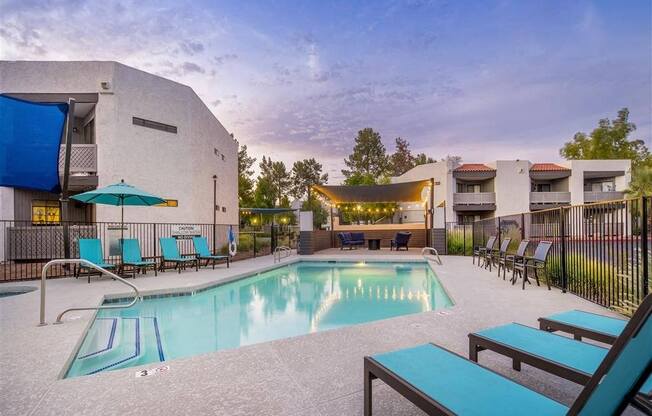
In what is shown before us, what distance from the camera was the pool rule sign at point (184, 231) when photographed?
42.5 feet

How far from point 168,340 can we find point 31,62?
13224 millimetres

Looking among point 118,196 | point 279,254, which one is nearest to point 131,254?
point 118,196

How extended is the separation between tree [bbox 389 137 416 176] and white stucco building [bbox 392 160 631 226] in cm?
1821

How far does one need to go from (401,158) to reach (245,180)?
23.5 m

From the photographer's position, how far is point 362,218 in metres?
31.8

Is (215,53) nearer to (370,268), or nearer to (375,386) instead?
(370,268)

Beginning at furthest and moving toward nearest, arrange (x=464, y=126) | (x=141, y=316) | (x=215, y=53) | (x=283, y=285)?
(x=464, y=126) → (x=215, y=53) → (x=283, y=285) → (x=141, y=316)

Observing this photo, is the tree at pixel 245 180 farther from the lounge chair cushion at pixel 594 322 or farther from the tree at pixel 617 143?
the tree at pixel 617 143

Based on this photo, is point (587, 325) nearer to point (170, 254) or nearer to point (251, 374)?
point (251, 374)

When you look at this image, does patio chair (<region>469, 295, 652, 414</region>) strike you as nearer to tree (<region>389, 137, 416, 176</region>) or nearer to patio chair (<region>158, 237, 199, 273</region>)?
patio chair (<region>158, 237, 199, 273</region>)

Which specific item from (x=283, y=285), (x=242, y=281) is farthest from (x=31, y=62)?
(x=283, y=285)

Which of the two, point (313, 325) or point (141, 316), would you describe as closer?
point (313, 325)

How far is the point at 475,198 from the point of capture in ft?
80.3

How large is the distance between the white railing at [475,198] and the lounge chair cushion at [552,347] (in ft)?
76.4
